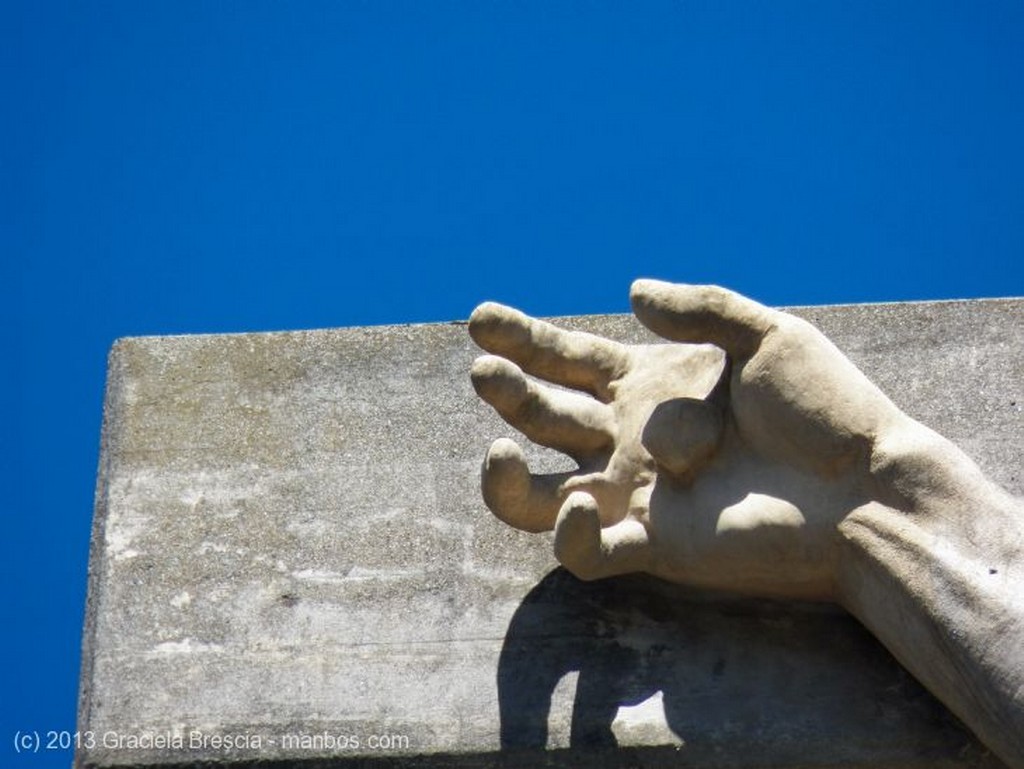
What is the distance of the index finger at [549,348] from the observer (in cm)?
390

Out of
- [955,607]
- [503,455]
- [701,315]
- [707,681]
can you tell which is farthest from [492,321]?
[955,607]

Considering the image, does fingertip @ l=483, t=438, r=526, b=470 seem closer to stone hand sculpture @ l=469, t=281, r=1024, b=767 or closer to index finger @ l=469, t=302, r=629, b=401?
stone hand sculpture @ l=469, t=281, r=1024, b=767

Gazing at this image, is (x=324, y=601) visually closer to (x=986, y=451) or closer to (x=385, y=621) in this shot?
(x=385, y=621)

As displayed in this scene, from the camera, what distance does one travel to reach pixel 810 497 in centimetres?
373

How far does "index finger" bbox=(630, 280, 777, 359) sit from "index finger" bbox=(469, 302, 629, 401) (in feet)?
0.90

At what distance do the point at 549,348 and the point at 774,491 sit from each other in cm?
50

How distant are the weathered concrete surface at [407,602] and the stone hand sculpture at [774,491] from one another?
6.4 inches

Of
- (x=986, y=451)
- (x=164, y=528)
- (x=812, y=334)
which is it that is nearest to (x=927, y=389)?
(x=986, y=451)

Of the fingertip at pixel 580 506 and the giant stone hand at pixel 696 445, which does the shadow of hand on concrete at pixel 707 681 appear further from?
the fingertip at pixel 580 506

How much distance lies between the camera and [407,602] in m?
4.07

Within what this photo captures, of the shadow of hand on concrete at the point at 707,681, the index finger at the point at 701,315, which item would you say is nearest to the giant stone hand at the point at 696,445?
the index finger at the point at 701,315

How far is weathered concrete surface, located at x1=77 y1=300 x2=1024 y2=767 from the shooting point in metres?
3.83

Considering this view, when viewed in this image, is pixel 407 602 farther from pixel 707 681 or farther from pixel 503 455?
pixel 707 681

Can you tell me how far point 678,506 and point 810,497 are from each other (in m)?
0.24
